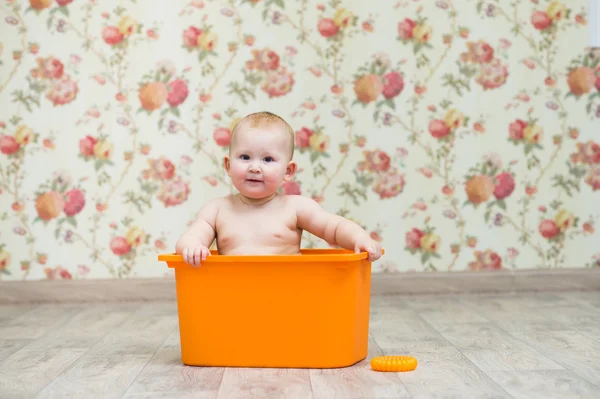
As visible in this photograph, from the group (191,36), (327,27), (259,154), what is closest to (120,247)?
(191,36)

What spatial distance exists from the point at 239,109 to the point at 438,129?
68cm

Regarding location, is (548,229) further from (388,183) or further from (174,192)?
(174,192)

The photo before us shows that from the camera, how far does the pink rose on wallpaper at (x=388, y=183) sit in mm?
2609

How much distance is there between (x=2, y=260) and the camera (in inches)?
102

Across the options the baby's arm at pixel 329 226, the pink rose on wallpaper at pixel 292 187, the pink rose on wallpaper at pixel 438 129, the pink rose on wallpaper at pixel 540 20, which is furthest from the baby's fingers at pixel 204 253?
the pink rose on wallpaper at pixel 540 20

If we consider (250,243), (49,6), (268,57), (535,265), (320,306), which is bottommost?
(535,265)

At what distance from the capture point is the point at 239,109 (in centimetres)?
258

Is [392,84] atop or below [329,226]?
atop

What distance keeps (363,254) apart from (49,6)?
1.61 meters

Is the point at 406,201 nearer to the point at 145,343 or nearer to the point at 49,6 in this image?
the point at 145,343

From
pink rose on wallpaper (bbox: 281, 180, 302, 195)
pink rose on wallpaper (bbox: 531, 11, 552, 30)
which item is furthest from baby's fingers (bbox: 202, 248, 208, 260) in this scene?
pink rose on wallpaper (bbox: 531, 11, 552, 30)

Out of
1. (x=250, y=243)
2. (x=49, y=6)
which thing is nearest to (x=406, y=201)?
(x=250, y=243)

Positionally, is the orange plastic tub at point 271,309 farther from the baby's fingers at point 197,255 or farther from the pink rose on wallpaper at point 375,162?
the pink rose on wallpaper at point 375,162

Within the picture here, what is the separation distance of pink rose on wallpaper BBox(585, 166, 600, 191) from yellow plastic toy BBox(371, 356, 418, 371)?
1451 millimetres
